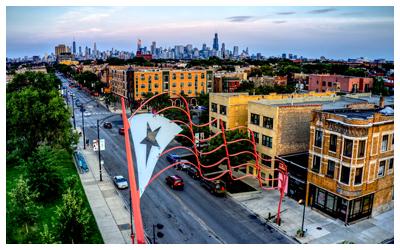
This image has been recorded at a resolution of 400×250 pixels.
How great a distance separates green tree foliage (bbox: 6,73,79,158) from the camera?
45.9 m

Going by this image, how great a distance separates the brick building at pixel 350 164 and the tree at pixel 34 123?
35.3m

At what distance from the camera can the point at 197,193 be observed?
38031 mm

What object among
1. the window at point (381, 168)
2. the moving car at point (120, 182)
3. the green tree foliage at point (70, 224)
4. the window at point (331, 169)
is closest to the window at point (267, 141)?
the window at point (331, 169)

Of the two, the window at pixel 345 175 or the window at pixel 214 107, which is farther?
the window at pixel 214 107

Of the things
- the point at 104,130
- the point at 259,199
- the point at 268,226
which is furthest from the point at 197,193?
the point at 104,130

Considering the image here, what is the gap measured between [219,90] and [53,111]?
67.7 metres

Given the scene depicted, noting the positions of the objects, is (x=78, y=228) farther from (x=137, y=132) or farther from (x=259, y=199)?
(x=259, y=199)

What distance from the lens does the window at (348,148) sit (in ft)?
99.1

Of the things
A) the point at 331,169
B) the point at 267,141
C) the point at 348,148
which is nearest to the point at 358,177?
the point at 331,169

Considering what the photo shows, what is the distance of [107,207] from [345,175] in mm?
24176

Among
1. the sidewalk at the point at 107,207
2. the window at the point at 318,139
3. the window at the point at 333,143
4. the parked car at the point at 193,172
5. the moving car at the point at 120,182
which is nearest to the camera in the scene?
the sidewalk at the point at 107,207

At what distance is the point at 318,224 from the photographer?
101 ft

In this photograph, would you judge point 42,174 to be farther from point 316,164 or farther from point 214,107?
point 316,164

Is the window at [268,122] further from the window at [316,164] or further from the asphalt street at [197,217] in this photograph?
the asphalt street at [197,217]
